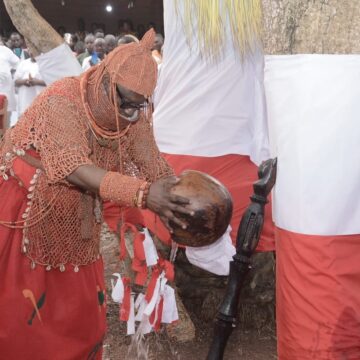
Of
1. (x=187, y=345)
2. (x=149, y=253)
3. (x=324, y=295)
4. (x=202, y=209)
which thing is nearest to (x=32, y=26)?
(x=149, y=253)

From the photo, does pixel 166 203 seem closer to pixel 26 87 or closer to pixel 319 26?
pixel 319 26

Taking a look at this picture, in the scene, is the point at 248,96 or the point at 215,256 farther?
the point at 248,96

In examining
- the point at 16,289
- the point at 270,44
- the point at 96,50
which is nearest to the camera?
the point at 270,44

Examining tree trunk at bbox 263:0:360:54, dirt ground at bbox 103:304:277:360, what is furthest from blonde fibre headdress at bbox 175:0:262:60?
dirt ground at bbox 103:304:277:360

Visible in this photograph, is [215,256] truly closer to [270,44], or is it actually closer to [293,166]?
[293,166]

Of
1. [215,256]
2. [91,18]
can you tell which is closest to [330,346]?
[215,256]

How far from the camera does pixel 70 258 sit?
1.81 meters

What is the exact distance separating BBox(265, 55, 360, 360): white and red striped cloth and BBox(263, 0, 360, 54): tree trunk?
0.07 metres

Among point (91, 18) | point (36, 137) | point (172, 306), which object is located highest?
point (36, 137)

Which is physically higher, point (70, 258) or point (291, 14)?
point (291, 14)

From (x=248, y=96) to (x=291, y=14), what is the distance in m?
0.82

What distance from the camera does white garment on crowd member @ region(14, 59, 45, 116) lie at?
6.05 meters

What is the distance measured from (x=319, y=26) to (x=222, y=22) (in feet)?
1.87

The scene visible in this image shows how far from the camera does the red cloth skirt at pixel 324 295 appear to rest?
1.40 metres
